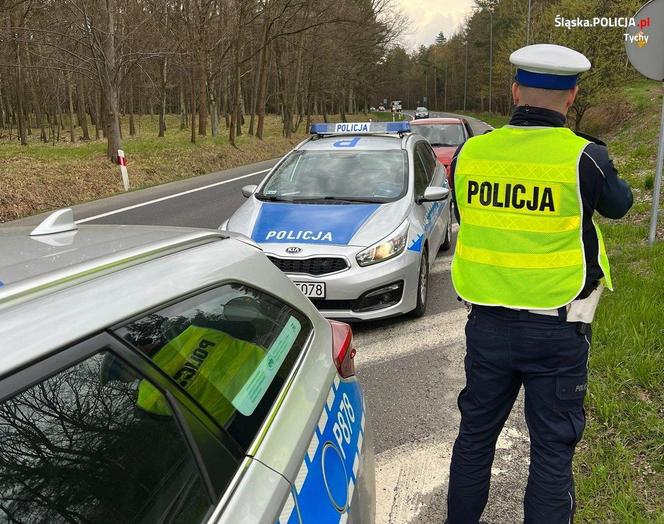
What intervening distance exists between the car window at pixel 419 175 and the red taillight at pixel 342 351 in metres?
3.56

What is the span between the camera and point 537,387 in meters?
2.20

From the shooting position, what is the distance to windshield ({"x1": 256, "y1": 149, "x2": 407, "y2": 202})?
5609 millimetres

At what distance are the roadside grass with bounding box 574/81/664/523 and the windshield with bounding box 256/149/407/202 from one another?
7.37ft

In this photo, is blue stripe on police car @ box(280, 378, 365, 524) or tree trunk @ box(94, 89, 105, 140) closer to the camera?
blue stripe on police car @ box(280, 378, 365, 524)

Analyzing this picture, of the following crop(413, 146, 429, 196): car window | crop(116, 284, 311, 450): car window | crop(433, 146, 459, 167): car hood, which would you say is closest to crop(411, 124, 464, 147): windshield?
crop(433, 146, 459, 167): car hood

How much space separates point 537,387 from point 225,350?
1283 mm

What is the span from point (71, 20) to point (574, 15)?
2032 cm

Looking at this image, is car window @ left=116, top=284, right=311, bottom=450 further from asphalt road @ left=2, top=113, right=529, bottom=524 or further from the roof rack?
asphalt road @ left=2, top=113, right=529, bottom=524

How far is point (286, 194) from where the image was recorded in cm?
576

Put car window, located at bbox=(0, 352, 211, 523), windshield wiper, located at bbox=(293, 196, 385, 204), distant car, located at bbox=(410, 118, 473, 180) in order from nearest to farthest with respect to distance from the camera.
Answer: car window, located at bbox=(0, 352, 211, 523)
windshield wiper, located at bbox=(293, 196, 385, 204)
distant car, located at bbox=(410, 118, 473, 180)

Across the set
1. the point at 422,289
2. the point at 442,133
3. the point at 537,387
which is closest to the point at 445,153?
the point at 442,133

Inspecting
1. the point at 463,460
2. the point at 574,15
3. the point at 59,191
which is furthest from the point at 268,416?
the point at 574,15

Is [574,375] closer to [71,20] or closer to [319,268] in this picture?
[319,268]

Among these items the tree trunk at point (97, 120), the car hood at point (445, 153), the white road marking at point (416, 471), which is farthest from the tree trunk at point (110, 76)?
the tree trunk at point (97, 120)
